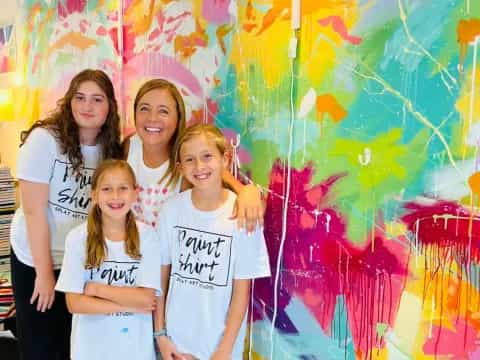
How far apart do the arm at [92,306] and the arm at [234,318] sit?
11.4 inches

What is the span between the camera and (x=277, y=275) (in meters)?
1.58

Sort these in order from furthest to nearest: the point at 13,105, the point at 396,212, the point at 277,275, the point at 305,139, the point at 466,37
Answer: the point at 13,105 < the point at 277,275 < the point at 305,139 < the point at 396,212 < the point at 466,37

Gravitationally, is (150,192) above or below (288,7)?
below

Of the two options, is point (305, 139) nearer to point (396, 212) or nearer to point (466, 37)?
point (396, 212)

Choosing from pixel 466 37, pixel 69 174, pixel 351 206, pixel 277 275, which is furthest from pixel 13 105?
pixel 466 37

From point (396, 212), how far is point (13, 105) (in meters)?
2.64

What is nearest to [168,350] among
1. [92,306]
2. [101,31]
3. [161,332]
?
[161,332]

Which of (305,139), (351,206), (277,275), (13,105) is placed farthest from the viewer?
(13,105)

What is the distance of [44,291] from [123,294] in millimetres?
335

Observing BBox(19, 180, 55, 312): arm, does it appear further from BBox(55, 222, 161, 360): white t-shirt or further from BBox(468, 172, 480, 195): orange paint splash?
BBox(468, 172, 480, 195): orange paint splash

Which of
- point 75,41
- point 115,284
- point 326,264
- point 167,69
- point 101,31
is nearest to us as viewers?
point 326,264

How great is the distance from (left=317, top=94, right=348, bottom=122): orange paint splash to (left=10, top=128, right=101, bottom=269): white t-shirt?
786mm

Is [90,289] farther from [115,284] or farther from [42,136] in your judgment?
[42,136]

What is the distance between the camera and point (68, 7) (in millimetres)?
2389
